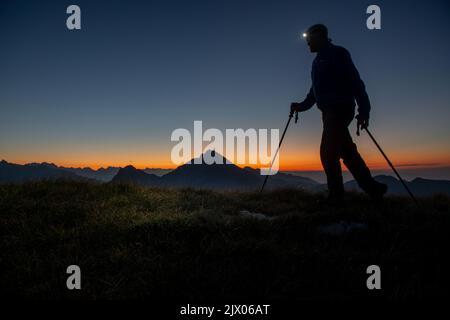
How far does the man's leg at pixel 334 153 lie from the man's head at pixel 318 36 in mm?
1545

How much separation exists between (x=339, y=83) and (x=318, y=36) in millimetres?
1134

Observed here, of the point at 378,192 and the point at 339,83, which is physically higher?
the point at 339,83

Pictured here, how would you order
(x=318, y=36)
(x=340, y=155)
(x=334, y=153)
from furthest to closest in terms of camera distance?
(x=318, y=36), (x=340, y=155), (x=334, y=153)

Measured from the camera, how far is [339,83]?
214 inches

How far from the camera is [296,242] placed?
3.52 m

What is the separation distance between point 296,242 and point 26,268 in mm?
3036

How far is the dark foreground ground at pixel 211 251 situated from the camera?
2.40m

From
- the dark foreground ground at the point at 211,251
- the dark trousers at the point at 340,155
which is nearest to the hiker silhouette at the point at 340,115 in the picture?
the dark trousers at the point at 340,155

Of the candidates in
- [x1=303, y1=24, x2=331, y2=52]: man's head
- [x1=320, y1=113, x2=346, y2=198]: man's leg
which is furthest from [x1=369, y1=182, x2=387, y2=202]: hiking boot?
[x1=303, y1=24, x2=331, y2=52]: man's head

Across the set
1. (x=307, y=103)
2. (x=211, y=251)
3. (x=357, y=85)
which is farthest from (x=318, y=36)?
(x=211, y=251)

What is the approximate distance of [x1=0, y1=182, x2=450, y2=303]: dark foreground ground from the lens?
7.87 ft

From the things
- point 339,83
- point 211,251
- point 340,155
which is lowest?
point 211,251

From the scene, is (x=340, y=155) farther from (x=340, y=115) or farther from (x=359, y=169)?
(x=340, y=115)

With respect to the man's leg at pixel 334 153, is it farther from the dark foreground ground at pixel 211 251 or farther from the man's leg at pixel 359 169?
the dark foreground ground at pixel 211 251
